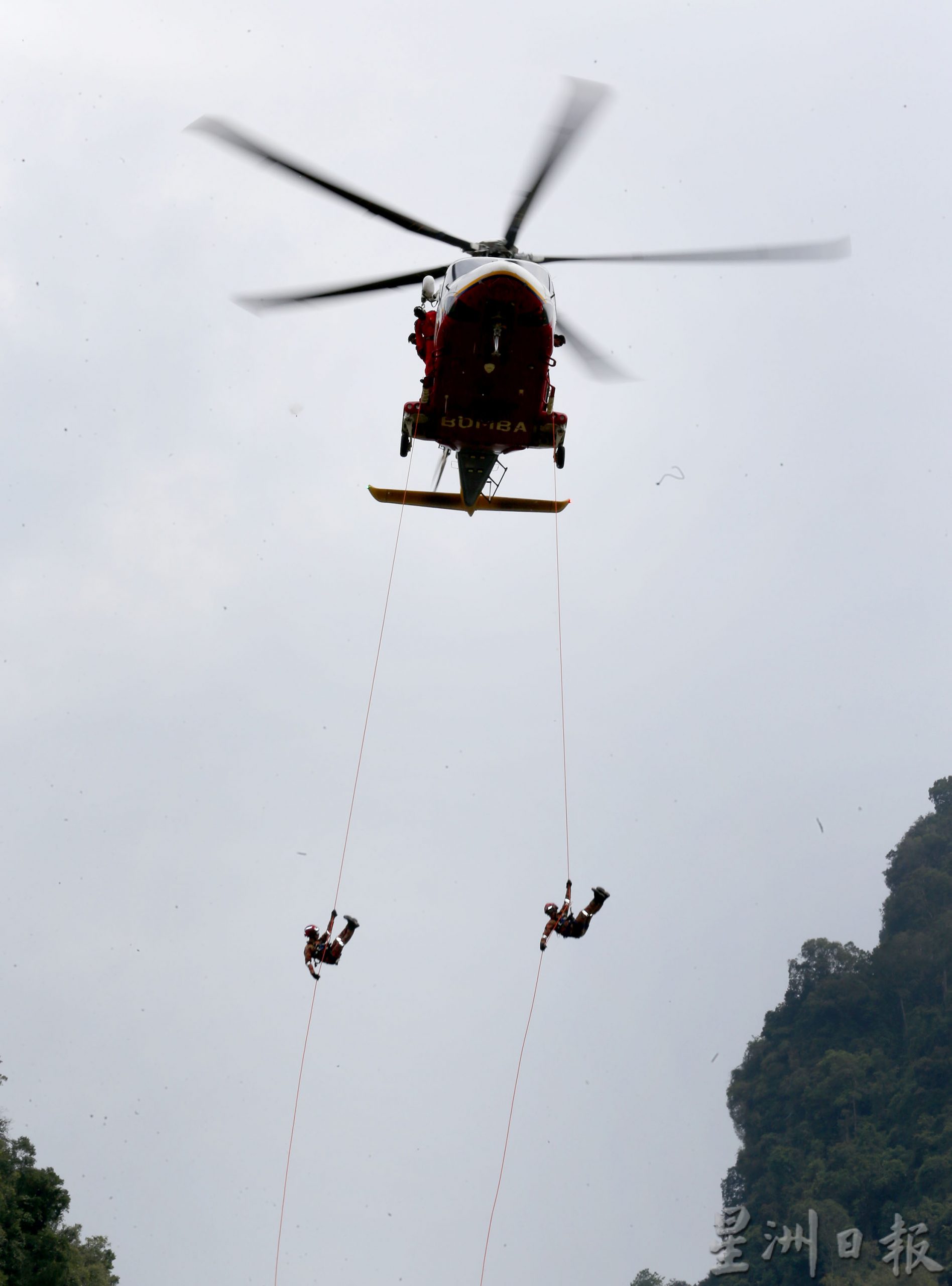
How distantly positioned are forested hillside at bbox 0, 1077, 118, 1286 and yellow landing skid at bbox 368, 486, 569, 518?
862 inches

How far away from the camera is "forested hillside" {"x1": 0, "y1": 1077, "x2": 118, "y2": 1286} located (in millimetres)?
29047

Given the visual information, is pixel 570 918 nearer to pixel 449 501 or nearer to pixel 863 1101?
pixel 449 501

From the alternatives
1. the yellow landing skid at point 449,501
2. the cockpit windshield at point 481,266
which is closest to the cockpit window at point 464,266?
the cockpit windshield at point 481,266

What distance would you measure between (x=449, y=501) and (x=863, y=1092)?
175 ft

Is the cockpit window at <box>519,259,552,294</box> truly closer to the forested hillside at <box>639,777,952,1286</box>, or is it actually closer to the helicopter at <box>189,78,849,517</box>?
the helicopter at <box>189,78,849,517</box>

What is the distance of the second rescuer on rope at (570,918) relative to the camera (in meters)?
14.8

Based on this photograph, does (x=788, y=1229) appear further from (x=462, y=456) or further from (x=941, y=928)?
(x=462, y=456)

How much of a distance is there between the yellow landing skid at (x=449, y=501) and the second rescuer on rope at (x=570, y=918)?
604 cm

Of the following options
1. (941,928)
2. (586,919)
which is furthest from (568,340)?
(941,928)

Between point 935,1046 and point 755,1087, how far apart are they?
11272 mm

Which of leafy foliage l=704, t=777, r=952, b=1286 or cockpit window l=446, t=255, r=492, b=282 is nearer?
cockpit window l=446, t=255, r=492, b=282

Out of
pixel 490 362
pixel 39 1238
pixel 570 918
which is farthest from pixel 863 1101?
pixel 490 362

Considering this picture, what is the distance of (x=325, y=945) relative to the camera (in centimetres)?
1452

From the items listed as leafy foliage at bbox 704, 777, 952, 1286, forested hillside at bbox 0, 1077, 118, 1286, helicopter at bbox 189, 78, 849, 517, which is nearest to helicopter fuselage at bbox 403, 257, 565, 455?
helicopter at bbox 189, 78, 849, 517
